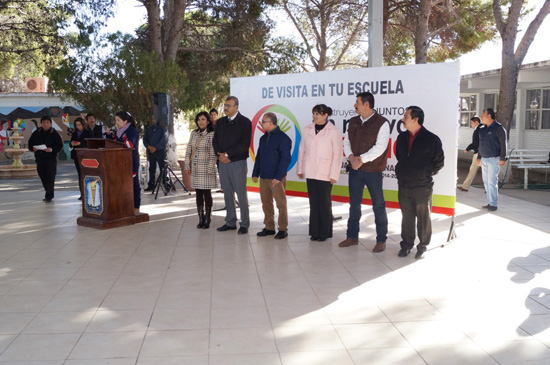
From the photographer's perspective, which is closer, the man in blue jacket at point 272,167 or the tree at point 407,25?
the man in blue jacket at point 272,167

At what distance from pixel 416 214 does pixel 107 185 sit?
4.32 meters

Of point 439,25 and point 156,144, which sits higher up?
point 439,25

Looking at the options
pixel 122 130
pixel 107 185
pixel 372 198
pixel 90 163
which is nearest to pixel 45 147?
pixel 122 130

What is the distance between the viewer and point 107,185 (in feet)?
25.3

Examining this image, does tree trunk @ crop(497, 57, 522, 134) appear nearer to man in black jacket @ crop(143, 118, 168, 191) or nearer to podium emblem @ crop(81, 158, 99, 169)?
man in black jacket @ crop(143, 118, 168, 191)

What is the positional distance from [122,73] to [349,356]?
11.3m

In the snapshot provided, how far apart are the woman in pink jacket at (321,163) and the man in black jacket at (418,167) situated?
88 cm

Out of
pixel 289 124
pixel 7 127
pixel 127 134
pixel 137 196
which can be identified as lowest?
pixel 137 196

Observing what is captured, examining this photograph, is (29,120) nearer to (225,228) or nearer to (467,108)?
(225,228)

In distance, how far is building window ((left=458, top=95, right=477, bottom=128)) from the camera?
23.6 m

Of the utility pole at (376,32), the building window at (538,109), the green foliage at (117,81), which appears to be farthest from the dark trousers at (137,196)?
the building window at (538,109)

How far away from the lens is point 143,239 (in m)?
7.09

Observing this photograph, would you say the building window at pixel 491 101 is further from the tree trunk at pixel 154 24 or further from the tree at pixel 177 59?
the tree trunk at pixel 154 24

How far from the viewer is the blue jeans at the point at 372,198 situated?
248 inches
